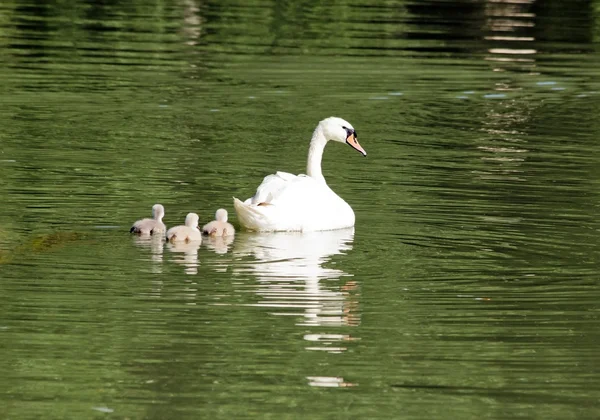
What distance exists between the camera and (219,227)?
1265cm

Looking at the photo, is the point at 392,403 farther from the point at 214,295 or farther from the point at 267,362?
the point at 214,295

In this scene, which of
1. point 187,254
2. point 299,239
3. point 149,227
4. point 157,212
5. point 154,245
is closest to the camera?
point 187,254

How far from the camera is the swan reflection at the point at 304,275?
33.5 ft

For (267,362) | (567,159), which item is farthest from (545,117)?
(267,362)

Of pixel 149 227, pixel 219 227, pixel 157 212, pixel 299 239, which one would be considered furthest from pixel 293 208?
pixel 149 227

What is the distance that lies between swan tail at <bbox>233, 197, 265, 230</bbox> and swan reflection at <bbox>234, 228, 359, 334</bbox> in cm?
9

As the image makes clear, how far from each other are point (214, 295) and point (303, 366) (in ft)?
5.79

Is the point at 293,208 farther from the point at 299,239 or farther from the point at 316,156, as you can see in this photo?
the point at 316,156

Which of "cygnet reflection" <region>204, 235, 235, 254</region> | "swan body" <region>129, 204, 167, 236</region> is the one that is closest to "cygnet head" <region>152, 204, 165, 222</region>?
"swan body" <region>129, 204, 167, 236</region>

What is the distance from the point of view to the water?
8672mm

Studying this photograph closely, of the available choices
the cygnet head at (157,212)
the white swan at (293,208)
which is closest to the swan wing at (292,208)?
the white swan at (293,208)

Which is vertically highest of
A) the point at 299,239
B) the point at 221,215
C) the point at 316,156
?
the point at 316,156

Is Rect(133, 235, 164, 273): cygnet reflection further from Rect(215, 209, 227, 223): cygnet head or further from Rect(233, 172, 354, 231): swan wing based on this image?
Rect(233, 172, 354, 231): swan wing

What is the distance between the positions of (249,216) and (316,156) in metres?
1.80
